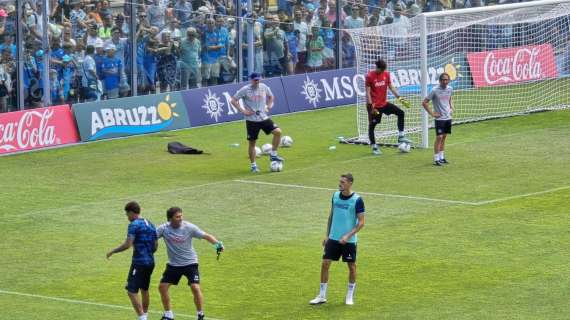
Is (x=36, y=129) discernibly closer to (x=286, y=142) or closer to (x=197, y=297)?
(x=286, y=142)

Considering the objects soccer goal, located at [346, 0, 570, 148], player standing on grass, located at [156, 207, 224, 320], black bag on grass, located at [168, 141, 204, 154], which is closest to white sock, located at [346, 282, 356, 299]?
player standing on grass, located at [156, 207, 224, 320]

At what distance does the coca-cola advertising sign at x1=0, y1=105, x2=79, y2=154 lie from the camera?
33406 mm

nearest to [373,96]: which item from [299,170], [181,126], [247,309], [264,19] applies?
[299,170]

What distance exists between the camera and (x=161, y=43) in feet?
126

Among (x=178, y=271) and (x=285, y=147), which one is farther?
(x=285, y=147)

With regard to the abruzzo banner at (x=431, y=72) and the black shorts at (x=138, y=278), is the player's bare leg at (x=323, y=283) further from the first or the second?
the abruzzo banner at (x=431, y=72)

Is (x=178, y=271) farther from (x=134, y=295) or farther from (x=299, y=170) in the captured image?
(x=299, y=170)

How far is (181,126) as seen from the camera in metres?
37.2

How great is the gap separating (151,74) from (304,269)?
1744 cm

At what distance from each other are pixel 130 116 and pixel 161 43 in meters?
3.17

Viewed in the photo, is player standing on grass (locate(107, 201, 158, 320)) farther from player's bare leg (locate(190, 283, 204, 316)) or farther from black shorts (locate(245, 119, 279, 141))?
black shorts (locate(245, 119, 279, 141))

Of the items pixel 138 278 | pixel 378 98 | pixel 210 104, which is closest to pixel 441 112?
pixel 378 98

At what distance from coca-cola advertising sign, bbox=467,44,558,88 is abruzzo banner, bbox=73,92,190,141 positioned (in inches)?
363

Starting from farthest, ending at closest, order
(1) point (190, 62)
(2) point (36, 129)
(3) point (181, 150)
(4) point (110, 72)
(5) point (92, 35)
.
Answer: (1) point (190, 62), (4) point (110, 72), (5) point (92, 35), (2) point (36, 129), (3) point (181, 150)
